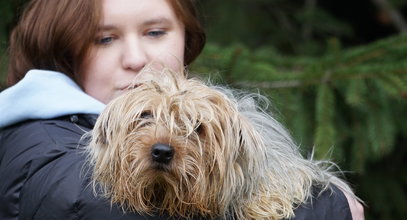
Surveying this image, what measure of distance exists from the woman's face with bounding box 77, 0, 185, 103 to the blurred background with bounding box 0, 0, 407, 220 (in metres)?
0.35

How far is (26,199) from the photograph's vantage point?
7.36 ft

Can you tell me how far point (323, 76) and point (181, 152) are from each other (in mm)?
2160

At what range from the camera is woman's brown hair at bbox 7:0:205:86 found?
8.88 feet

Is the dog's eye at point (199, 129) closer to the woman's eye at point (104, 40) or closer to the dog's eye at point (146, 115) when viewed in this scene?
the dog's eye at point (146, 115)

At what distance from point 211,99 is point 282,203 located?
41 centimetres

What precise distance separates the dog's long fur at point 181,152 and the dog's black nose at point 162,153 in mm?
15

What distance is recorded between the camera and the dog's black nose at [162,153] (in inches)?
83.6

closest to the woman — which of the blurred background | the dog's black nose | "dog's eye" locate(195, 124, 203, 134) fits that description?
the dog's black nose

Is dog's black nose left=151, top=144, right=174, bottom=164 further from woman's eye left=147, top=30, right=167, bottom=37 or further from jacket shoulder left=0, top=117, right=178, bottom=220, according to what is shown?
woman's eye left=147, top=30, right=167, bottom=37

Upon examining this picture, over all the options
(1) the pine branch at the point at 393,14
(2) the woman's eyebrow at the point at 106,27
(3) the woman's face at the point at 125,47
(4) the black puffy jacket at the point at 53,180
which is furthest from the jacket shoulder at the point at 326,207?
(1) the pine branch at the point at 393,14

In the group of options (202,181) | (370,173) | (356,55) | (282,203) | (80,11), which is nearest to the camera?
(202,181)

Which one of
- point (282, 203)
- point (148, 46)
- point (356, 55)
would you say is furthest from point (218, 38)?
point (282, 203)

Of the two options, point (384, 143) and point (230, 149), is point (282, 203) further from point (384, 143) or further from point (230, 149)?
point (384, 143)

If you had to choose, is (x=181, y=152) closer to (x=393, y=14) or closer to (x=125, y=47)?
(x=125, y=47)
